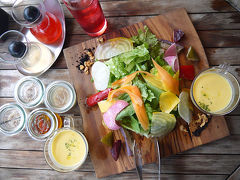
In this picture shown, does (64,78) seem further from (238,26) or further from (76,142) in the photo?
(238,26)

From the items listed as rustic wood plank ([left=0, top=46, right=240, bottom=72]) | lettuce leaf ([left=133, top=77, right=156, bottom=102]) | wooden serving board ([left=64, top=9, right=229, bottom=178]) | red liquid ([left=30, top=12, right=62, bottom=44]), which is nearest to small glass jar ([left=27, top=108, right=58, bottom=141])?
wooden serving board ([left=64, top=9, right=229, bottom=178])

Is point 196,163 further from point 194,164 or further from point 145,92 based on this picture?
point 145,92

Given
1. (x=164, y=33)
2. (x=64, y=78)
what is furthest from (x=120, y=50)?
(x=64, y=78)

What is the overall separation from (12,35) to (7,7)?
12.5 inches

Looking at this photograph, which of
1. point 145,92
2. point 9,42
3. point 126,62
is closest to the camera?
point 145,92

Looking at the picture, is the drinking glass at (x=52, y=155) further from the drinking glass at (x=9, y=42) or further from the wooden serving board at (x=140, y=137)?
the drinking glass at (x=9, y=42)

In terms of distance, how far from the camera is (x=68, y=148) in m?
1.41

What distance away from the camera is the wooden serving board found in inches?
54.9

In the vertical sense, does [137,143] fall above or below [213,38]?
below

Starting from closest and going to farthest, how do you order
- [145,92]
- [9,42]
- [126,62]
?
[145,92] → [126,62] → [9,42]

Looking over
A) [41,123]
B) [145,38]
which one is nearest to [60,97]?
[41,123]

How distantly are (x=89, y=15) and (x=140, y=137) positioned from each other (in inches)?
Answer: 32.4

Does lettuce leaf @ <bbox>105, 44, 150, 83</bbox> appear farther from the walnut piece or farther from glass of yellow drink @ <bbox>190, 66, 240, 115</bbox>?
the walnut piece

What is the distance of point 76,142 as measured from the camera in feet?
4.58
